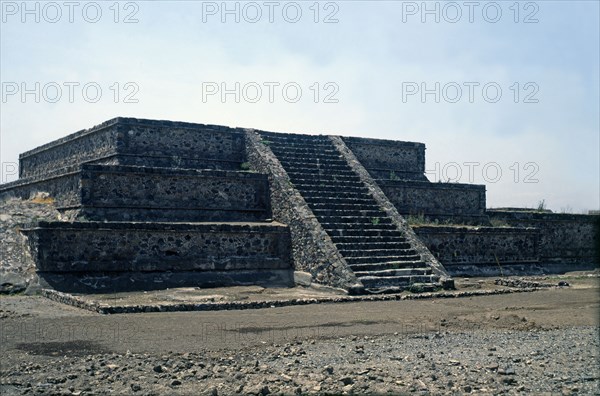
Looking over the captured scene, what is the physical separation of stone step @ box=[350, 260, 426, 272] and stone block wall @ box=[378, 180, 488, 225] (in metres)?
4.99

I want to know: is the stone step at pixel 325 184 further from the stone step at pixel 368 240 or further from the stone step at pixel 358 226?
the stone step at pixel 368 240

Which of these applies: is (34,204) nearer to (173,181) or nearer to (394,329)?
(173,181)

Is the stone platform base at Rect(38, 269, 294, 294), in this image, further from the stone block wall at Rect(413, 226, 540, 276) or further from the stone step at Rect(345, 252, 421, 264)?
the stone block wall at Rect(413, 226, 540, 276)

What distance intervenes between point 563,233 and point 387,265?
11148 millimetres

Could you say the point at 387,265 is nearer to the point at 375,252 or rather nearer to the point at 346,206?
the point at 375,252

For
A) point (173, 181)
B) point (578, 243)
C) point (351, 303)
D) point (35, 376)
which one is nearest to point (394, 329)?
point (351, 303)

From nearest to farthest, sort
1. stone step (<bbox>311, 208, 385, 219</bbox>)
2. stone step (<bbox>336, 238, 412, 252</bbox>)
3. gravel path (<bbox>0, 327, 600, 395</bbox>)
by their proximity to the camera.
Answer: gravel path (<bbox>0, 327, 600, 395</bbox>), stone step (<bbox>336, 238, 412, 252</bbox>), stone step (<bbox>311, 208, 385, 219</bbox>)

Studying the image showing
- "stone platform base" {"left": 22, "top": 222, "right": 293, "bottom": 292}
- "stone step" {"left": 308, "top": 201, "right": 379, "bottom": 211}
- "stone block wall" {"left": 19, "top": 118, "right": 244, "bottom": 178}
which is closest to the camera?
"stone platform base" {"left": 22, "top": 222, "right": 293, "bottom": 292}

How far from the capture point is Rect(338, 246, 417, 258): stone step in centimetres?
1461

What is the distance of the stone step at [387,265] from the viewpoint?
46.4ft

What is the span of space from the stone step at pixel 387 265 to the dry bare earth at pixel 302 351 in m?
2.78

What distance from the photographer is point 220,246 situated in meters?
14.9

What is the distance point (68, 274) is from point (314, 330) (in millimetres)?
6594
